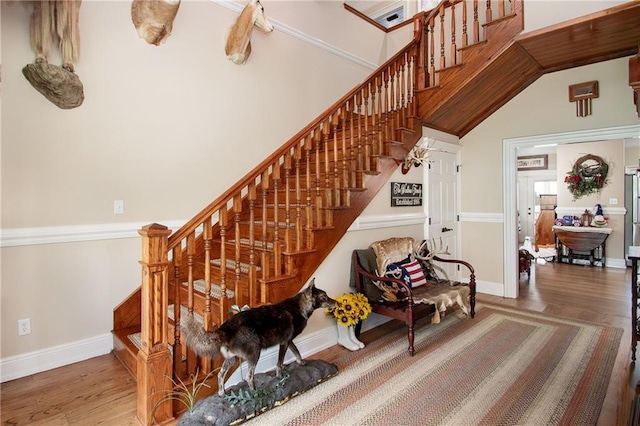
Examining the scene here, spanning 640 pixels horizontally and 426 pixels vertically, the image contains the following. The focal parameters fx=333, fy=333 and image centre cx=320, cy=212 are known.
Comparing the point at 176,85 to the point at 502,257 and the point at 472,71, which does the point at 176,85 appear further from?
the point at 502,257

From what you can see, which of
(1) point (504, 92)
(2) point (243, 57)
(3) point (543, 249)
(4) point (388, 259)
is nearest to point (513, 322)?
(4) point (388, 259)

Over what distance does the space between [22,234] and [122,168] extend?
84cm

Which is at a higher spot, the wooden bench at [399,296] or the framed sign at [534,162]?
the framed sign at [534,162]

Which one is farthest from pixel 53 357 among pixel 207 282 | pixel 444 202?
pixel 444 202

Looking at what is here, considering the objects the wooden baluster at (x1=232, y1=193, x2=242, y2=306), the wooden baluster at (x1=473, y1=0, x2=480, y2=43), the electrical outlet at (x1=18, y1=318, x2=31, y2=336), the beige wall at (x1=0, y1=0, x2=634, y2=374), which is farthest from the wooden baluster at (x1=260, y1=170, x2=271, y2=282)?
the wooden baluster at (x1=473, y1=0, x2=480, y2=43)

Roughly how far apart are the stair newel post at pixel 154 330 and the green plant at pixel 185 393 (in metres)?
0.01

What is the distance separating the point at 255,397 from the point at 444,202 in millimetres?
3778

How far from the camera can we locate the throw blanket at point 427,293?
3.22m

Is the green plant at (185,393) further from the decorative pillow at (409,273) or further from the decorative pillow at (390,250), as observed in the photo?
the decorative pillow at (409,273)

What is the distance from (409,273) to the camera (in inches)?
138

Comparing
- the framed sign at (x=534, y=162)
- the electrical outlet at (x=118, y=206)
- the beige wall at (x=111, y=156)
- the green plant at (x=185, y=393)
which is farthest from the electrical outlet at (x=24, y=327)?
the framed sign at (x=534, y=162)

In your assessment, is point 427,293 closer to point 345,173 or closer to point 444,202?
point 345,173

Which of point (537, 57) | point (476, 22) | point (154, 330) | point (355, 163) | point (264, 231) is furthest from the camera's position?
point (537, 57)

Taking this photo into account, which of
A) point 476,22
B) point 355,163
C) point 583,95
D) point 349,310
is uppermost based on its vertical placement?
point 476,22
